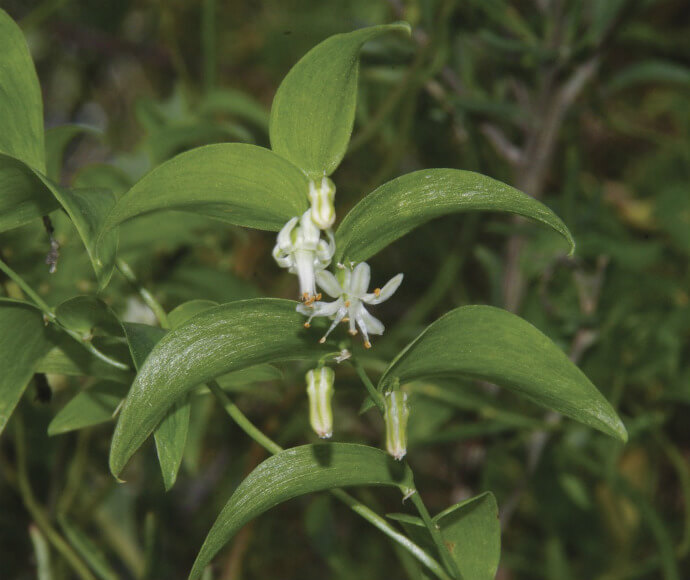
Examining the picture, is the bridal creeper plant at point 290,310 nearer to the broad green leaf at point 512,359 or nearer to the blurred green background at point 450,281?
the broad green leaf at point 512,359

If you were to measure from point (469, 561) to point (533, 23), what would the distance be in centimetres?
64

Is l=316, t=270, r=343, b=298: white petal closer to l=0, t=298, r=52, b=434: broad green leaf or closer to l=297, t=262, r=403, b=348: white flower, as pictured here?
l=297, t=262, r=403, b=348: white flower

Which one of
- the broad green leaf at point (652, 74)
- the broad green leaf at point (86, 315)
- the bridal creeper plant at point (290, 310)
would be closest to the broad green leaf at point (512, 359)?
the bridal creeper plant at point (290, 310)

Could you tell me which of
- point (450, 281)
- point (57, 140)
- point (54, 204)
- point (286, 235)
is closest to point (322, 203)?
point (286, 235)

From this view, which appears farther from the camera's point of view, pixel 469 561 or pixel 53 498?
pixel 53 498

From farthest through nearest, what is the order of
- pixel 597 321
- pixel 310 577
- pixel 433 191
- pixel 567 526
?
pixel 310 577 → pixel 567 526 → pixel 597 321 → pixel 433 191

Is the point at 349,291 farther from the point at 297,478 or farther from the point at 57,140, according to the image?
the point at 57,140

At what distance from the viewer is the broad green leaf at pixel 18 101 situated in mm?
312

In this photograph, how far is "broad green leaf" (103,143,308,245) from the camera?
0.26 meters

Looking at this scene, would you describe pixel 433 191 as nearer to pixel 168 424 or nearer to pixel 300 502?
pixel 168 424

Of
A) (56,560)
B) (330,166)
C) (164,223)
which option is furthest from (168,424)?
(56,560)

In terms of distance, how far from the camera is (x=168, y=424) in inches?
11.8

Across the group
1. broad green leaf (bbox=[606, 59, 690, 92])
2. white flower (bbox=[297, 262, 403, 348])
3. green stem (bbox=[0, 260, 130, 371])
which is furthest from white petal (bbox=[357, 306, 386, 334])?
broad green leaf (bbox=[606, 59, 690, 92])

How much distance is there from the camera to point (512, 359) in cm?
28
